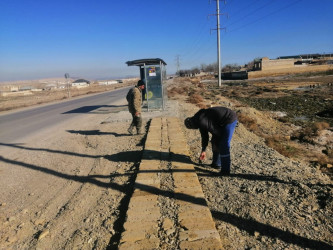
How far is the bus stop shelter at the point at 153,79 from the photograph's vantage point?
12398mm

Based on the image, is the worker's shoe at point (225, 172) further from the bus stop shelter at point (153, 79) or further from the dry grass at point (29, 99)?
the dry grass at point (29, 99)

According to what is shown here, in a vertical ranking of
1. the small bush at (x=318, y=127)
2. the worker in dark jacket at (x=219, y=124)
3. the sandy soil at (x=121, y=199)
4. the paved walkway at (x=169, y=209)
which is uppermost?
the worker in dark jacket at (x=219, y=124)

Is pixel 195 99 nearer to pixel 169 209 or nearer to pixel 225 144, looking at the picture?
pixel 225 144

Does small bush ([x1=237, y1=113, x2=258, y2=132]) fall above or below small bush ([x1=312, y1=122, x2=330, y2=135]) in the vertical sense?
above

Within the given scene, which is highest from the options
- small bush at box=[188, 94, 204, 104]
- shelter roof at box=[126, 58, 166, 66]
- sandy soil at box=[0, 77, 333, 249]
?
shelter roof at box=[126, 58, 166, 66]

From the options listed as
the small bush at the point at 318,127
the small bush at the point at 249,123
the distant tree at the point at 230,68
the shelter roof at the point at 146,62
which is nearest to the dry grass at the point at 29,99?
the shelter roof at the point at 146,62

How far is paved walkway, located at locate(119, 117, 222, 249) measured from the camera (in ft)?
9.66

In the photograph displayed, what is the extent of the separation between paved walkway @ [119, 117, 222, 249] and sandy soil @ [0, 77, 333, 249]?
0.20 meters

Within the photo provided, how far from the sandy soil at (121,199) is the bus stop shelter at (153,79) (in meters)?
6.16

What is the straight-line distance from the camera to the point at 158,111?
42.1 feet

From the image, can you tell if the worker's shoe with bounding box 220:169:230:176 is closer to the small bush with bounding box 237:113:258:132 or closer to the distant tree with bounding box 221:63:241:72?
the small bush with bounding box 237:113:258:132

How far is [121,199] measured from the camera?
4164 mm

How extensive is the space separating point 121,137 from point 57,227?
16.0 feet

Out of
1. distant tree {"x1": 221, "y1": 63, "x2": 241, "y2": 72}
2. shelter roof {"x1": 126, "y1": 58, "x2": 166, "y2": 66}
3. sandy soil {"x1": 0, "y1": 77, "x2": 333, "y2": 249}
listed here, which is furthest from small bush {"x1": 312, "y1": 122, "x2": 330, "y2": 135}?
distant tree {"x1": 221, "y1": 63, "x2": 241, "y2": 72}
